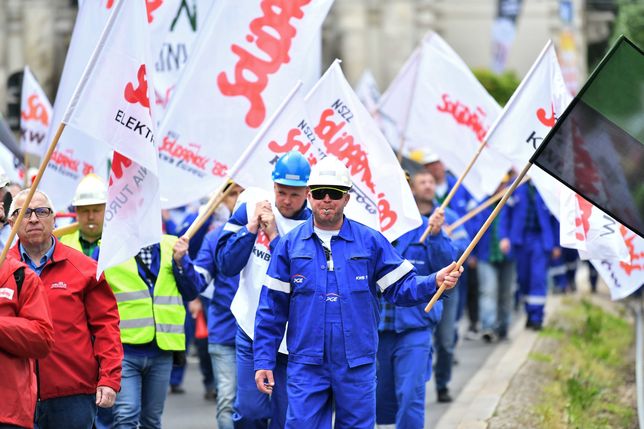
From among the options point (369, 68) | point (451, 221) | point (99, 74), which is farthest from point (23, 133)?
point (369, 68)

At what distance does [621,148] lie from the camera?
291 inches

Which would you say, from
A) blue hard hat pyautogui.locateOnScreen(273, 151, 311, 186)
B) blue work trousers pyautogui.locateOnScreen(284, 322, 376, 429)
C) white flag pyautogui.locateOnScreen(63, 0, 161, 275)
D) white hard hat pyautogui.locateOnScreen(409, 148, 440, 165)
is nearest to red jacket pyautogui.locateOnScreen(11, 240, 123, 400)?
white flag pyautogui.locateOnScreen(63, 0, 161, 275)

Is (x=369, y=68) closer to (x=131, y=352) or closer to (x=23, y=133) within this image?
(x=23, y=133)

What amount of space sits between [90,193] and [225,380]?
1.60 m

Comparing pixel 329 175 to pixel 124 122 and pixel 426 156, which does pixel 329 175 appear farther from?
pixel 426 156

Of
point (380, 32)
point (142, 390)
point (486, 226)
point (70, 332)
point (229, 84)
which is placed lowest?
point (142, 390)

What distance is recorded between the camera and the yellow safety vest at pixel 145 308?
8.70 metres

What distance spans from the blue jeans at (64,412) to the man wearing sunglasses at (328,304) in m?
0.93

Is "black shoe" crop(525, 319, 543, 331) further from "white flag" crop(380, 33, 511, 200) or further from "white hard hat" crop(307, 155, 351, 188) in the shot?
"white hard hat" crop(307, 155, 351, 188)

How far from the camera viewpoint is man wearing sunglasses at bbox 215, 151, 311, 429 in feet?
27.7

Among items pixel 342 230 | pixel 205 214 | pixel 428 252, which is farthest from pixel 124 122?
pixel 428 252

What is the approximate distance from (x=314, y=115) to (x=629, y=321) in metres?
9.72

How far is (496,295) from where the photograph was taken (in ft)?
54.9

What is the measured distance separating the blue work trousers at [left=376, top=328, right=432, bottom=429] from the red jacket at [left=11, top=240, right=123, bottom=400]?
2.50 metres
